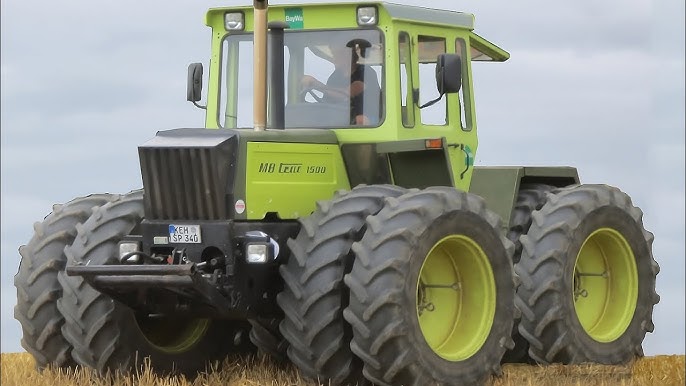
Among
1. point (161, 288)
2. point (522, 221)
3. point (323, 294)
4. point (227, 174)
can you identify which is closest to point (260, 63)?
point (227, 174)

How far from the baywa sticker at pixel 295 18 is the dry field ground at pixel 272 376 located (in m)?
2.92

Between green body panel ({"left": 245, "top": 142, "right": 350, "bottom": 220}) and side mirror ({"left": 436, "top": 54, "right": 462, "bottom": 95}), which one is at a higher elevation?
side mirror ({"left": 436, "top": 54, "right": 462, "bottom": 95})

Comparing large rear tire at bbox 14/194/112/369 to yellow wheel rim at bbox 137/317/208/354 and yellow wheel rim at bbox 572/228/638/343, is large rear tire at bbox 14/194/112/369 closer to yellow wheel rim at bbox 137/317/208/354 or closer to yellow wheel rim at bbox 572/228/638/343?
yellow wheel rim at bbox 137/317/208/354

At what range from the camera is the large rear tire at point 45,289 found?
Result: 39.4 feet

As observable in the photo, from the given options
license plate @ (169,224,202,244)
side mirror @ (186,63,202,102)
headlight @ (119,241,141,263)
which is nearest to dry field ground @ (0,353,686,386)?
headlight @ (119,241,141,263)

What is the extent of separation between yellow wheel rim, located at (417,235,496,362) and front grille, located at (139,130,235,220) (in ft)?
5.63

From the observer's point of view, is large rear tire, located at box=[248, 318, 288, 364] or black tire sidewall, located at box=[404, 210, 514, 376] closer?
black tire sidewall, located at box=[404, 210, 514, 376]

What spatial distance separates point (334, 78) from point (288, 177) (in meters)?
1.20

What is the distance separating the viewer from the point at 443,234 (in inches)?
439

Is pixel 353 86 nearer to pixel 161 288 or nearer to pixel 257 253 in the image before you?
pixel 257 253

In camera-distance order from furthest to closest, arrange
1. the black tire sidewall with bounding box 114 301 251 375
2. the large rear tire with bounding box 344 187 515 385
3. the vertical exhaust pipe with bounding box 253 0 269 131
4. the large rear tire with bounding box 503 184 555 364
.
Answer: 1. the large rear tire with bounding box 503 184 555 364
2. the vertical exhaust pipe with bounding box 253 0 269 131
3. the black tire sidewall with bounding box 114 301 251 375
4. the large rear tire with bounding box 344 187 515 385

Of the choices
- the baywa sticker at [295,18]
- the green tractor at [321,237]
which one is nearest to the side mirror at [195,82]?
the green tractor at [321,237]

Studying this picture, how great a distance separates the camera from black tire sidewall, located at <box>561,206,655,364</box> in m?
13.1

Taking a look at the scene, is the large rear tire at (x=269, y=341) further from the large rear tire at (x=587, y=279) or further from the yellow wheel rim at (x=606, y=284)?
the yellow wheel rim at (x=606, y=284)
